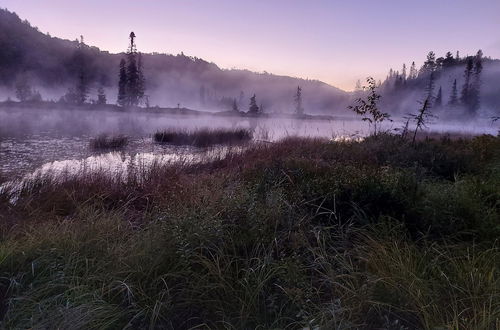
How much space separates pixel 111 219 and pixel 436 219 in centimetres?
414

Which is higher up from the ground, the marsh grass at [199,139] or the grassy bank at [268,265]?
the marsh grass at [199,139]

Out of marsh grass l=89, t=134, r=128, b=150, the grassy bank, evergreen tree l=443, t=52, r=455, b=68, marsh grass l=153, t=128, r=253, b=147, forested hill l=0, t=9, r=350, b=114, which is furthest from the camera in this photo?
forested hill l=0, t=9, r=350, b=114

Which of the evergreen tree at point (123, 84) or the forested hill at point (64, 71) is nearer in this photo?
the evergreen tree at point (123, 84)

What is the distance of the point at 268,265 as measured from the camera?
3301 mm

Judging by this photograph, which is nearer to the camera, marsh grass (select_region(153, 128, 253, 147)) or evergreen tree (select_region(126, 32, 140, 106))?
marsh grass (select_region(153, 128, 253, 147))

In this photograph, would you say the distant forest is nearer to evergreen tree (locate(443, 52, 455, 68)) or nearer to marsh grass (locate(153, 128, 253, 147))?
evergreen tree (locate(443, 52, 455, 68))

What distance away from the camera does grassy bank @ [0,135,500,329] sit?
281 centimetres

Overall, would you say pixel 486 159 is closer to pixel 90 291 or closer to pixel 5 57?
pixel 90 291

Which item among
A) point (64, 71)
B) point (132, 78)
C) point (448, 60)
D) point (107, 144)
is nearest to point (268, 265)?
point (107, 144)

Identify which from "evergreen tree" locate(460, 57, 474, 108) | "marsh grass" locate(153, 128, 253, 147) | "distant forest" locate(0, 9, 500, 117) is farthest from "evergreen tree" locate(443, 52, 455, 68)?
"marsh grass" locate(153, 128, 253, 147)

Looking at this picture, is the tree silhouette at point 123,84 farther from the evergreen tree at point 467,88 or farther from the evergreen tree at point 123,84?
the evergreen tree at point 467,88

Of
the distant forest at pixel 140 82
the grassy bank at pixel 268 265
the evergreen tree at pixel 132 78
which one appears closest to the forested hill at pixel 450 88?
the distant forest at pixel 140 82

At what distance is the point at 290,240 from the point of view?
391 cm

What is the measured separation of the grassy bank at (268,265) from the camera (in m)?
2.81
